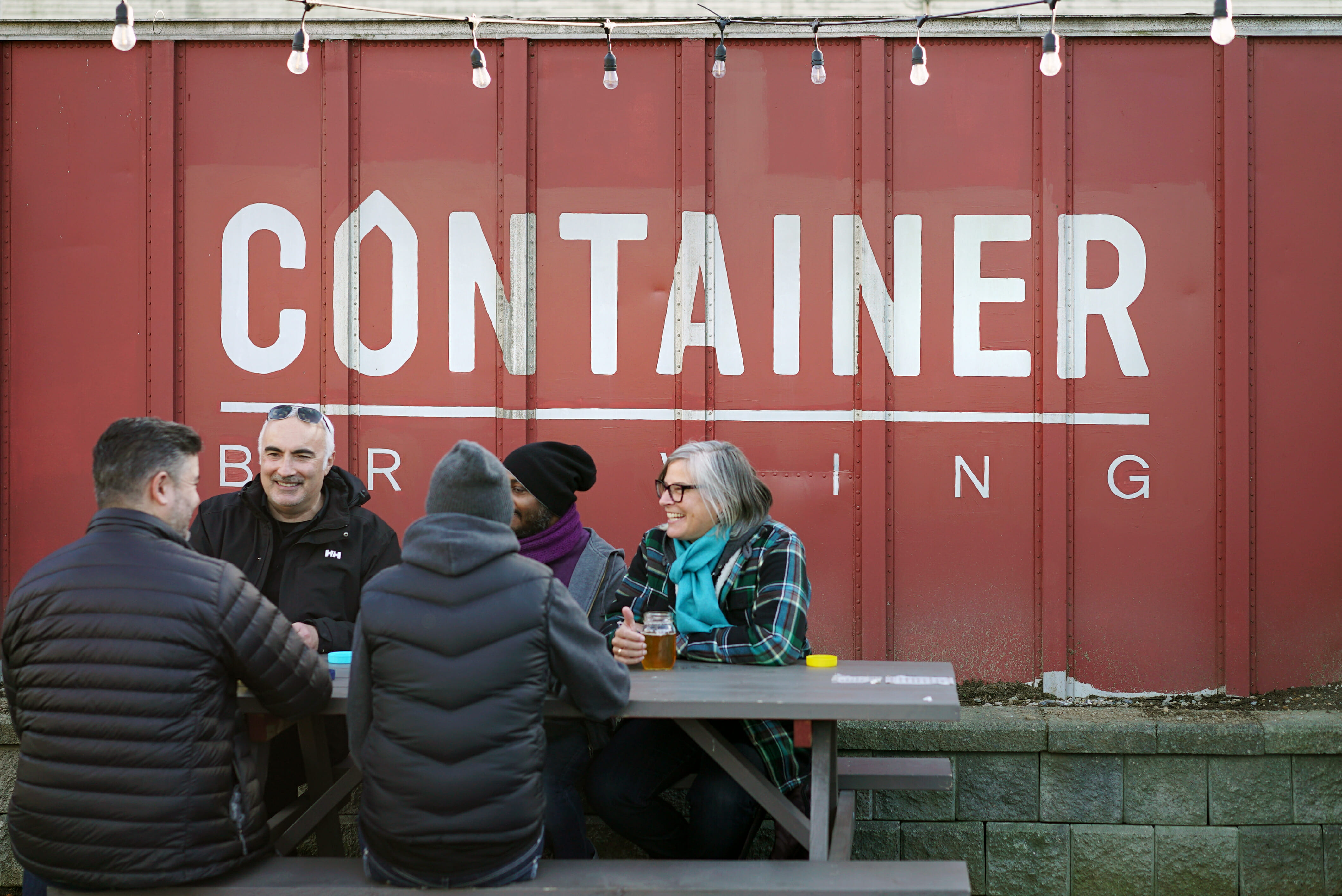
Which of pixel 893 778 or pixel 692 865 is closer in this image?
pixel 692 865

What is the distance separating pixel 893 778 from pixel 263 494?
7.44ft

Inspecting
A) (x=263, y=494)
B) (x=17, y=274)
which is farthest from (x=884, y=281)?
(x=17, y=274)

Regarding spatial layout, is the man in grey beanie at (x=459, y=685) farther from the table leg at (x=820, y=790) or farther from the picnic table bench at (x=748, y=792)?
the table leg at (x=820, y=790)

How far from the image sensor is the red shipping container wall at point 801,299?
449 centimetres

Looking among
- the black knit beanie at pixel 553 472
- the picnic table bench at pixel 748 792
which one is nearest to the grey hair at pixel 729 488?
the black knit beanie at pixel 553 472

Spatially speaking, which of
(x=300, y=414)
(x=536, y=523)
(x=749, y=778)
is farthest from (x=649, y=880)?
(x=300, y=414)

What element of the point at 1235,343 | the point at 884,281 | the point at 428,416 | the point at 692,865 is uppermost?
the point at 884,281

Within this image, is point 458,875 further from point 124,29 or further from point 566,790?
point 124,29

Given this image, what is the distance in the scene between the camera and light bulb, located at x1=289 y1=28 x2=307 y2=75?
11.6 ft

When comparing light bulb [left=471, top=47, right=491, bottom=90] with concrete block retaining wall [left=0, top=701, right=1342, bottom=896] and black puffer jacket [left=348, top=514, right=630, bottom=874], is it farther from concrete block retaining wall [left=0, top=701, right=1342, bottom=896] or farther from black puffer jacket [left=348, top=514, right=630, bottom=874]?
concrete block retaining wall [left=0, top=701, right=1342, bottom=896]

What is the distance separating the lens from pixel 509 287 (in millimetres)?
4633

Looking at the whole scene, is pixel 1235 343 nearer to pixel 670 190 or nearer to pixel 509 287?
pixel 670 190

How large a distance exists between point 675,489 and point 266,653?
1.31 metres

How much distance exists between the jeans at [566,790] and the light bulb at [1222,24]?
118 inches
